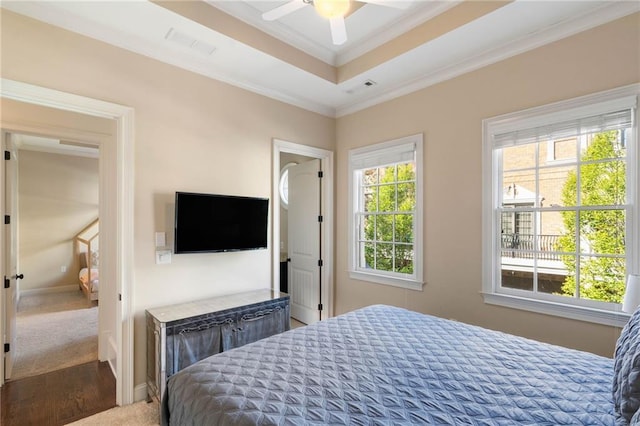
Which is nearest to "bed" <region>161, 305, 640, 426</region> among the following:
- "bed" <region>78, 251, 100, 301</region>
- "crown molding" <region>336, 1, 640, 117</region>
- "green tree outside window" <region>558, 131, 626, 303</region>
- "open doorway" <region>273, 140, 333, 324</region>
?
"green tree outside window" <region>558, 131, 626, 303</region>

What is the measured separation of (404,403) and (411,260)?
220 centimetres

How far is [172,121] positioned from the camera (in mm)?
2652

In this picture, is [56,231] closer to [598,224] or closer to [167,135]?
[167,135]

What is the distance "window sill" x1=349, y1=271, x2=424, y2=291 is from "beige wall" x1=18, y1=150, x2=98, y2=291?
6.27 meters

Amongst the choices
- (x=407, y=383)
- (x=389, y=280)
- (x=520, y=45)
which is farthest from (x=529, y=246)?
(x=407, y=383)

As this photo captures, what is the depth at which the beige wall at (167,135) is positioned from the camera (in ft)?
6.94

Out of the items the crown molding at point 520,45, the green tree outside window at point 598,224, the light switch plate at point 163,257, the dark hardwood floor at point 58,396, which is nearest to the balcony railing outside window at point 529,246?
the green tree outside window at point 598,224

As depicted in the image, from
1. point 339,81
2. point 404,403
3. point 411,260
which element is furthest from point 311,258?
point 404,403

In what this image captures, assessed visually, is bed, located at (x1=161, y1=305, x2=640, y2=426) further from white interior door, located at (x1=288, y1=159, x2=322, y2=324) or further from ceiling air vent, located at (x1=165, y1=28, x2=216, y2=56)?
ceiling air vent, located at (x1=165, y1=28, x2=216, y2=56)

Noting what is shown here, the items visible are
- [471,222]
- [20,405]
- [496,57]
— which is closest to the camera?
[20,405]

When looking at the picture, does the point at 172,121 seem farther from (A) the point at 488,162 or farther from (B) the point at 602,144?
(B) the point at 602,144

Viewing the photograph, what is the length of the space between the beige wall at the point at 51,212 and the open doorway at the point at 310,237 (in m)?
5.03

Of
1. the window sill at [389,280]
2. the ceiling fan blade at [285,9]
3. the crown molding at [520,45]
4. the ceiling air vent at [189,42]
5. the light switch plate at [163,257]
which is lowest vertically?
the window sill at [389,280]

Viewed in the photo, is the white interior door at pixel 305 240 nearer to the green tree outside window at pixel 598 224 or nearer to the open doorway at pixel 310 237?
the open doorway at pixel 310 237
